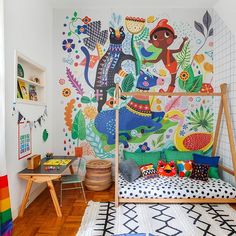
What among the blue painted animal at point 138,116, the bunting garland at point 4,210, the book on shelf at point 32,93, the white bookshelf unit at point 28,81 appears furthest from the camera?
the blue painted animal at point 138,116

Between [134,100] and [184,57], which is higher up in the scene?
[184,57]

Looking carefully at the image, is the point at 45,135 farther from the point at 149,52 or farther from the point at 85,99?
the point at 149,52

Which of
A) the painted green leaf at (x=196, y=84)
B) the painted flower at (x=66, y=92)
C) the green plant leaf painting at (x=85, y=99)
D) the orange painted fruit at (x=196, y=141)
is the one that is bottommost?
the orange painted fruit at (x=196, y=141)

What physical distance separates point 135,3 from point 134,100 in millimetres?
1674

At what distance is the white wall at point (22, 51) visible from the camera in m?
2.49

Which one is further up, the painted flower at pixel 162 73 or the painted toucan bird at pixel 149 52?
the painted toucan bird at pixel 149 52

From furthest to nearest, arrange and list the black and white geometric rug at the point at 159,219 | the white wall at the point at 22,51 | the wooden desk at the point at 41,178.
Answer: the wooden desk at the point at 41,178 < the white wall at the point at 22,51 < the black and white geometric rug at the point at 159,219

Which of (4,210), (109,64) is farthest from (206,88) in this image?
(4,210)

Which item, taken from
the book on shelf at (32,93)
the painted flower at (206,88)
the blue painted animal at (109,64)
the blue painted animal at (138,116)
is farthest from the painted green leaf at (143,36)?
the book on shelf at (32,93)

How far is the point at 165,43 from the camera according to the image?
395cm

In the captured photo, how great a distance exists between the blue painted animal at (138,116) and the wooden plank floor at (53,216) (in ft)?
3.67

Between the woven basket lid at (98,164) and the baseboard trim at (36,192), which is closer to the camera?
the baseboard trim at (36,192)

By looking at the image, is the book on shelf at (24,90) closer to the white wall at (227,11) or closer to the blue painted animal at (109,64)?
the blue painted animal at (109,64)

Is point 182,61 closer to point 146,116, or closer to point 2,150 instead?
point 146,116
